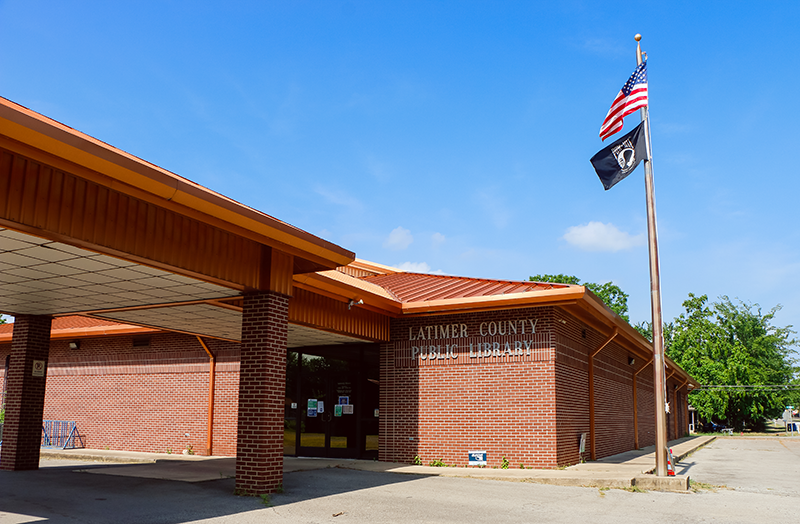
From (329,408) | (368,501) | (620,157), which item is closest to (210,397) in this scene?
(329,408)

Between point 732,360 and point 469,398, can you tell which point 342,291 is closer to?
point 469,398

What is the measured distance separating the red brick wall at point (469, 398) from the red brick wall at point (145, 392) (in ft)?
17.3

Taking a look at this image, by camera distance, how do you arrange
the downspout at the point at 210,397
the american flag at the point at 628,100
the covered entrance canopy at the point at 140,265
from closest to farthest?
the covered entrance canopy at the point at 140,265 < the american flag at the point at 628,100 < the downspout at the point at 210,397

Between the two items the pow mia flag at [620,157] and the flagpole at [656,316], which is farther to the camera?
the pow mia flag at [620,157]

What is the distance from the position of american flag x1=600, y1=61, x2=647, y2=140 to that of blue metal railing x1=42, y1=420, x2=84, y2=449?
62.6 ft

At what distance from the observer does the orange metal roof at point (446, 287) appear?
1598 cm

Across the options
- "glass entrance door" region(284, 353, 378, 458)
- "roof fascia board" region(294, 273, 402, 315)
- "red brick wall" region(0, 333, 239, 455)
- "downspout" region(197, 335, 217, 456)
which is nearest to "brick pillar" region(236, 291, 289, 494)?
"roof fascia board" region(294, 273, 402, 315)

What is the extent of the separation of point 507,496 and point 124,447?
14624 millimetres

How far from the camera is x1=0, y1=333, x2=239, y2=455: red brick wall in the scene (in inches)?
770

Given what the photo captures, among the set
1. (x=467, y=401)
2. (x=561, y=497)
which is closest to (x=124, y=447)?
(x=467, y=401)

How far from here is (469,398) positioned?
15805 mm

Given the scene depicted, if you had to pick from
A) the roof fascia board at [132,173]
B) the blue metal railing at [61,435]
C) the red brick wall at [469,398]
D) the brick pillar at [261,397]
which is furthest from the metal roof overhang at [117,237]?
the blue metal railing at [61,435]

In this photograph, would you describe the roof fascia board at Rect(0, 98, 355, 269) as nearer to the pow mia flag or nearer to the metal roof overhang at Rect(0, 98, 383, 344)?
the metal roof overhang at Rect(0, 98, 383, 344)

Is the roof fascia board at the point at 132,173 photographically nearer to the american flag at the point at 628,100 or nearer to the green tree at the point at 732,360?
the american flag at the point at 628,100
